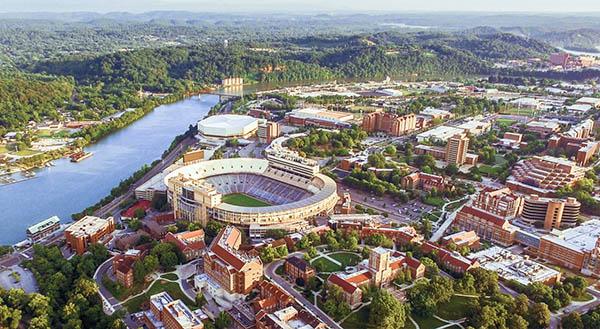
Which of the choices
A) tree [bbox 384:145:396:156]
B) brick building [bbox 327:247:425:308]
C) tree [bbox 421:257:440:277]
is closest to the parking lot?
tree [bbox 421:257:440:277]

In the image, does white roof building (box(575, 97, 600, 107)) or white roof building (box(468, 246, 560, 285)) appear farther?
white roof building (box(575, 97, 600, 107))

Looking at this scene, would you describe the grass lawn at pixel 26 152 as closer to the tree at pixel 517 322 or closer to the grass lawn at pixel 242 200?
the grass lawn at pixel 242 200

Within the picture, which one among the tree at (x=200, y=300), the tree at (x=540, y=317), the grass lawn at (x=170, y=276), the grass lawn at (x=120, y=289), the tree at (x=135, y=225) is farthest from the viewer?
the tree at (x=135, y=225)

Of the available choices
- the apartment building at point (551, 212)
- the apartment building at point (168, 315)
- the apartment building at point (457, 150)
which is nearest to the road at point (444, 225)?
the apartment building at point (551, 212)

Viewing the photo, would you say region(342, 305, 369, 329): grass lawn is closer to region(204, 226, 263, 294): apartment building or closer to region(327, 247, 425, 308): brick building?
region(327, 247, 425, 308): brick building

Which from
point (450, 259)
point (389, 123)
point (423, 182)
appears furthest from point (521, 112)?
point (450, 259)

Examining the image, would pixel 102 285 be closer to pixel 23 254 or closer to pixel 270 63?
pixel 23 254

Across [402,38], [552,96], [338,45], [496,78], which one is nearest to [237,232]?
[552,96]
